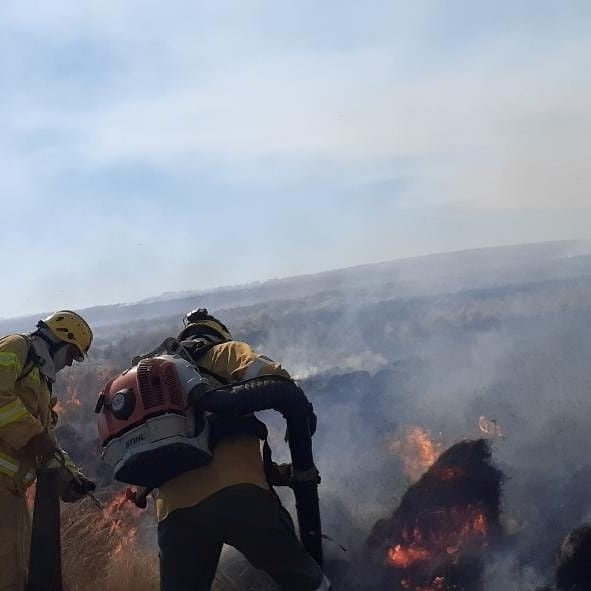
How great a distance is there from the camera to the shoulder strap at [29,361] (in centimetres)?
475

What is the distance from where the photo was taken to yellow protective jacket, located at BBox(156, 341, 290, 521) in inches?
132

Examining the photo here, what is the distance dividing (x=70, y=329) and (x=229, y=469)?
94.0 inches

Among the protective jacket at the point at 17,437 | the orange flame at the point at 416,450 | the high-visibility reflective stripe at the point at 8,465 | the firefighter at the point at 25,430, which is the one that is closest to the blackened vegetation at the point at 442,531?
the orange flame at the point at 416,450

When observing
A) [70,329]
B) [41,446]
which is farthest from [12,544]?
[70,329]

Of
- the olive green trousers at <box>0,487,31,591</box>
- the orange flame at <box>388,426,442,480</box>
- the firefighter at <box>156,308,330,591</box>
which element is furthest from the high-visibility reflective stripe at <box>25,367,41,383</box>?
the orange flame at <box>388,426,442,480</box>

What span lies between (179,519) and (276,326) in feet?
103

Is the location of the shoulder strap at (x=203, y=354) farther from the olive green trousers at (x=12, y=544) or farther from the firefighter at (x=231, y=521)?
the olive green trousers at (x=12, y=544)

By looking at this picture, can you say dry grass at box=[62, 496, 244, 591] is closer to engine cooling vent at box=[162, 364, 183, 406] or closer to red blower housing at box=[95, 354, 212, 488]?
red blower housing at box=[95, 354, 212, 488]

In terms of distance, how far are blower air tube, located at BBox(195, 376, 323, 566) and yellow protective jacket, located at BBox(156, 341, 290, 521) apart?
0.36ft

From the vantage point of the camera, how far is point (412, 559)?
663 cm

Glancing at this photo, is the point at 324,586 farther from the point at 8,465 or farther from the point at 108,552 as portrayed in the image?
the point at 108,552

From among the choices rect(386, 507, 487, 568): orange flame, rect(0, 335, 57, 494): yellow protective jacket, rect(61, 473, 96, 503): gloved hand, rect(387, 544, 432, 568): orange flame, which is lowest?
rect(387, 544, 432, 568): orange flame

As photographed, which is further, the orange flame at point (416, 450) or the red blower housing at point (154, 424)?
the orange flame at point (416, 450)

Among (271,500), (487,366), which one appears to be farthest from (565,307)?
(271,500)
